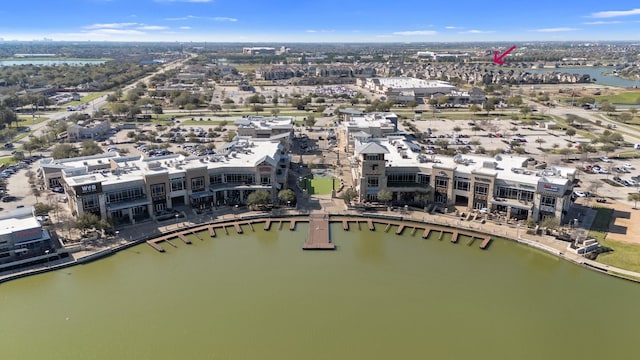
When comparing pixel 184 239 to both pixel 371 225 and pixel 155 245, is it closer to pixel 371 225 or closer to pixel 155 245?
pixel 155 245

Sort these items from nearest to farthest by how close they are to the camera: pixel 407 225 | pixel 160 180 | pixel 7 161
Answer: pixel 407 225 → pixel 160 180 → pixel 7 161

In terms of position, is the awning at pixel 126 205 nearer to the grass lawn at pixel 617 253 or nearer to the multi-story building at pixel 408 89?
the grass lawn at pixel 617 253

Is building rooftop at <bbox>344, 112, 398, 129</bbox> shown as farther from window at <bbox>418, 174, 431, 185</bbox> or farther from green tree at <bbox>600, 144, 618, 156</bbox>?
green tree at <bbox>600, 144, 618, 156</bbox>

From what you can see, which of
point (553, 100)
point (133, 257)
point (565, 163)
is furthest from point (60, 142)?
point (553, 100)

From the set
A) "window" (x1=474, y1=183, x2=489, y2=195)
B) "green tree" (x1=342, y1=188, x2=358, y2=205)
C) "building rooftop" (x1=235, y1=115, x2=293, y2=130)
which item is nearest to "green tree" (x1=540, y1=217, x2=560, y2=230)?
"window" (x1=474, y1=183, x2=489, y2=195)

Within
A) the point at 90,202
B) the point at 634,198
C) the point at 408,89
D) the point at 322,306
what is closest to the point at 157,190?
the point at 90,202

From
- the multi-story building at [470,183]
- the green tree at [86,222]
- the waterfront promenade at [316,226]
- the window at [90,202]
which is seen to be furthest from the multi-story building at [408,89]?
the green tree at [86,222]
